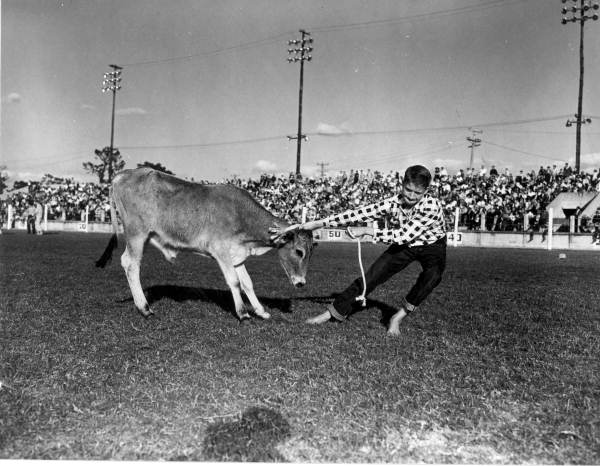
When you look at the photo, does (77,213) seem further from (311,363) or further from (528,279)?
(311,363)

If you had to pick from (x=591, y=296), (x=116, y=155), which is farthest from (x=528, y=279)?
(x=116, y=155)

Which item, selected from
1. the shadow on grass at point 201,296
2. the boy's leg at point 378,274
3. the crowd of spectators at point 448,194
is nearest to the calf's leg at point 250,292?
the shadow on grass at point 201,296

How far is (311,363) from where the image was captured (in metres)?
5.33

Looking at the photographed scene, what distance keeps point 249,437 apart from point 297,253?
4.02 metres

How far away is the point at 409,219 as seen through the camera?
6.62 m

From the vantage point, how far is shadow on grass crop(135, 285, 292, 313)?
8.84m

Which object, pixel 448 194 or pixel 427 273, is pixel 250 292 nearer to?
pixel 427 273

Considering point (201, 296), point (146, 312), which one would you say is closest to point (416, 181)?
point (146, 312)

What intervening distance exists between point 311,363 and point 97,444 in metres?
2.24

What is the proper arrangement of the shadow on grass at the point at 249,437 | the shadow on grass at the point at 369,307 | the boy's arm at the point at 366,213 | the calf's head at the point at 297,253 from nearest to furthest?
the shadow on grass at the point at 249,437
the boy's arm at the point at 366,213
the calf's head at the point at 297,253
the shadow on grass at the point at 369,307

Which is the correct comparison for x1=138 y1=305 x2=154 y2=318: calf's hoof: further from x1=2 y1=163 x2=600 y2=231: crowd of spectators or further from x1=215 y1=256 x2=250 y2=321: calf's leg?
x1=2 y1=163 x2=600 y2=231: crowd of spectators

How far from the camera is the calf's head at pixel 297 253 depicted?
24.5ft

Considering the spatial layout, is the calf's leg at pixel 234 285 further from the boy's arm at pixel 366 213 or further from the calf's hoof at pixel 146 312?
the boy's arm at pixel 366 213

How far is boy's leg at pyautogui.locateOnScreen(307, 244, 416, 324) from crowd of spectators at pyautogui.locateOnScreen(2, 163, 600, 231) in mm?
26940
